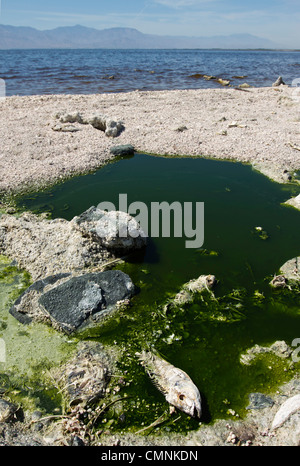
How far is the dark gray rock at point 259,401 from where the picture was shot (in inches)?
167

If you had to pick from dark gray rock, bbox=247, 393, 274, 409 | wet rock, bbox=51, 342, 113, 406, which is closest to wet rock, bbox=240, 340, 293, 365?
dark gray rock, bbox=247, 393, 274, 409

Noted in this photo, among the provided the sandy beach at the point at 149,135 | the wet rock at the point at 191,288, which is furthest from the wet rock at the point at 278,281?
the sandy beach at the point at 149,135

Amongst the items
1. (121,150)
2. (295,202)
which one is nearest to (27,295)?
(295,202)

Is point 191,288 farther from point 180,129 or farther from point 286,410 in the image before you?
point 180,129

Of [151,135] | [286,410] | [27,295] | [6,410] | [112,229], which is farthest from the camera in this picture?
[151,135]

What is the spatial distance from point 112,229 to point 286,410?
4302 mm

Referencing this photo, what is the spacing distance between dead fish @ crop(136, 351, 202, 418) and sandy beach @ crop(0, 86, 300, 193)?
281 inches

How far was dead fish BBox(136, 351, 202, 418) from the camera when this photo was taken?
4.09 m

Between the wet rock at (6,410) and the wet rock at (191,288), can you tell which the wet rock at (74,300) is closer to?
the wet rock at (191,288)

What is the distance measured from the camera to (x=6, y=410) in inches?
160

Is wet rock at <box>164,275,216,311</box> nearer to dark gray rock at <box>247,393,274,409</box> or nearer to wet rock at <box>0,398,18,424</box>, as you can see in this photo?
dark gray rock at <box>247,393,274,409</box>

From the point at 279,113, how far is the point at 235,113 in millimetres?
2403
